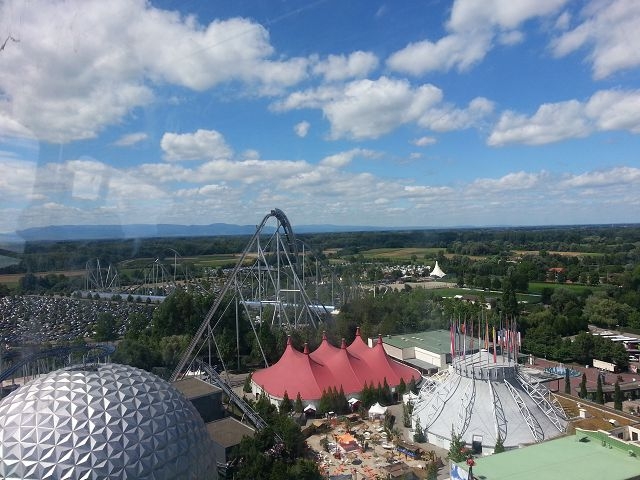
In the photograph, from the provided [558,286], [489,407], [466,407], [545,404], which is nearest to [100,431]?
[466,407]

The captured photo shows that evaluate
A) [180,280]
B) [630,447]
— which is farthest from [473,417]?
[180,280]

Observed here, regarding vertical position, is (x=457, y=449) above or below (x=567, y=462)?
below

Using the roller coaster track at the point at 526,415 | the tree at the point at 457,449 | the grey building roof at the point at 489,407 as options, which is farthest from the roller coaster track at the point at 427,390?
the roller coaster track at the point at 526,415

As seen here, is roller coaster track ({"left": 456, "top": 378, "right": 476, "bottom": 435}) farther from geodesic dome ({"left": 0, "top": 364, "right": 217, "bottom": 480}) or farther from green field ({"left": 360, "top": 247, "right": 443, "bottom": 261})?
green field ({"left": 360, "top": 247, "right": 443, "bottom": 261})

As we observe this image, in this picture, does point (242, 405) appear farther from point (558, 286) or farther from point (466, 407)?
point (558, 286)

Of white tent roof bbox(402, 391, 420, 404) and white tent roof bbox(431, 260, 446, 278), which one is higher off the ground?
white tent roof bbox(431, 260, 446, 278)

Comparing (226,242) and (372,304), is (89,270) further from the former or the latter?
(226,242)

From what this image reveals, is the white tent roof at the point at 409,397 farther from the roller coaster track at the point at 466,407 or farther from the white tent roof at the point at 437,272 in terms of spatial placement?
the white tent roof at the point at 437,272

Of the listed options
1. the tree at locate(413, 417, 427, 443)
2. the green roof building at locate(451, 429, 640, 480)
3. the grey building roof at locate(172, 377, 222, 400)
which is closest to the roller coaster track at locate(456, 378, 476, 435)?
the tree at locate(413, 417, 427, 443)
